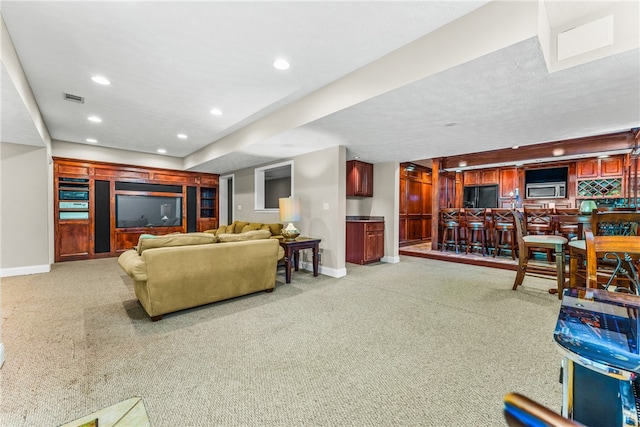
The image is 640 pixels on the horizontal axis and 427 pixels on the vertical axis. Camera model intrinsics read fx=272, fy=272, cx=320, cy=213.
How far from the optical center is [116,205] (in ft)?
21.0

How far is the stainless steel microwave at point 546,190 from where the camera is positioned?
23.0ft

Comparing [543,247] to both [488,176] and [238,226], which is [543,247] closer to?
[488,176]

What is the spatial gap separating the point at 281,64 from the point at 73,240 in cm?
622

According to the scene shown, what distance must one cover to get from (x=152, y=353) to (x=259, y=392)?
1.03 m

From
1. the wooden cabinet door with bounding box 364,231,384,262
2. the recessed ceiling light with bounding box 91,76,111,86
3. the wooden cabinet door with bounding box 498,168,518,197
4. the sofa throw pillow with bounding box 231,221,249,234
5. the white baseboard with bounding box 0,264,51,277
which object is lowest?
the white baseboard with bounding box 0,264,51,277

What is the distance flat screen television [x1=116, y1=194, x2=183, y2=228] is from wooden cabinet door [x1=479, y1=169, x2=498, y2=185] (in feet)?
29.0

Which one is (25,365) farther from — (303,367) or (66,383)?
(303,367)

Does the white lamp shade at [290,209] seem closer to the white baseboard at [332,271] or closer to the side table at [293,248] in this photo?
the side table at [293,248]

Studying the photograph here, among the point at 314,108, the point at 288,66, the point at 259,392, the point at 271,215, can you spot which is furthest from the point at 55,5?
the point at 271,215

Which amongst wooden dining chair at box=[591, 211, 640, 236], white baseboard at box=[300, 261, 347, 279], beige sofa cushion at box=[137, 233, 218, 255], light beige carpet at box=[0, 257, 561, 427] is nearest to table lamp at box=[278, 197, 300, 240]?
white baseboard at box=[300, 261, 347, 279]

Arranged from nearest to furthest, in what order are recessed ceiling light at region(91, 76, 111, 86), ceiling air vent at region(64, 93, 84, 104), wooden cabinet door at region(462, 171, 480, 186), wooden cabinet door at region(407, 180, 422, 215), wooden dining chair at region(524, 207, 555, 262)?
1. recessed ceiling light at region(91, 76, 111, 86)
2. ceiling air vent at region(64, 93, 84, 104)
3. wooden dining chair at region(524, 207, 555, 262)
4. wooden cabinet door at region(407, 180, 422, 215)
5. wooden cabinet door at region(462, 171, 480, 186)

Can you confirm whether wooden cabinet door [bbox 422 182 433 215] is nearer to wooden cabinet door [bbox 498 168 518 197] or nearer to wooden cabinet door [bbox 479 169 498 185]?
wooden cabinet door [bbox 479 169 498 185]

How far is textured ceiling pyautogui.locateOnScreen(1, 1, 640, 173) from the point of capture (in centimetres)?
203

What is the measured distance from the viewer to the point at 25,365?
6.40ft
